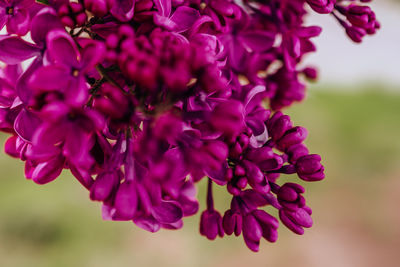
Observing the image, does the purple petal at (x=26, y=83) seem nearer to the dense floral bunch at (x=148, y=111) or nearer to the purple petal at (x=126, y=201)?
the dense floral bunch at (x=148, y=111)

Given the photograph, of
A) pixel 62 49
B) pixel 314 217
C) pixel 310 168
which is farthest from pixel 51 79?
pixel 314 217

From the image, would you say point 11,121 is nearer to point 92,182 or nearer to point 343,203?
point 92,182

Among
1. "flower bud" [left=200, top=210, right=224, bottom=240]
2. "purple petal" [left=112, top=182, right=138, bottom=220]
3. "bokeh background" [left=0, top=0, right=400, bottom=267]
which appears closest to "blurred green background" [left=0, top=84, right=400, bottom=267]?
"bokeh background" [left=0, top=0, right=400, bottom=267]

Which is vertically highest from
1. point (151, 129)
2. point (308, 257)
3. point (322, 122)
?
point (151, 129)

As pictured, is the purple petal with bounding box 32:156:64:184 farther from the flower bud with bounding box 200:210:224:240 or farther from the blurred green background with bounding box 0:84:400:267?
the blurred green background with bounding box 0:84:400:267

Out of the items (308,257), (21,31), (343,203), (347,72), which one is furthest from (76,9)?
(347,72)

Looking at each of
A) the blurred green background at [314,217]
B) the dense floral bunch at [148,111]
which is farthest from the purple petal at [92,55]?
the blurred green background at [314,217]
